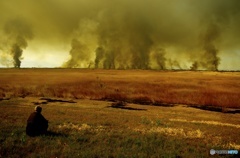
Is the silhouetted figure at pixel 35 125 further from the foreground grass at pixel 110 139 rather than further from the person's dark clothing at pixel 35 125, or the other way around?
the foreground grass at pixel 110 139

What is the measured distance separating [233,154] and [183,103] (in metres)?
30.5

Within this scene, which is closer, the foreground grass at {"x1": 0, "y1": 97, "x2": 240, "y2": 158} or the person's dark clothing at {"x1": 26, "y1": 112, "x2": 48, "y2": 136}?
the foreground grass at {"x1": 0, "y1": 97, "x2": 240, "y2": 158}

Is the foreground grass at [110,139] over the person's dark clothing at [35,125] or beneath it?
beneath

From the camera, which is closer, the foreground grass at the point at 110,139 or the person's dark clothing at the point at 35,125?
the foreground grass at the point at 110,139

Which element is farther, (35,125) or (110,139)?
(110,139)

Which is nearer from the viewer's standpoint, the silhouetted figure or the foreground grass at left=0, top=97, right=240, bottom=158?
the foreground grass at left=0, top=97, right=240, bottom=158

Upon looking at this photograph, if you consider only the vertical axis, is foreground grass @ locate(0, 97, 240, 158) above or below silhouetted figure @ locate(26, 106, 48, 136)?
below

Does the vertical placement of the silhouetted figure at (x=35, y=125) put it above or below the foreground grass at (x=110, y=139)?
above

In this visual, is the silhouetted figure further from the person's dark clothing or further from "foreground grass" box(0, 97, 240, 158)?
"foreground grass" box(0, 97, 240, 158)

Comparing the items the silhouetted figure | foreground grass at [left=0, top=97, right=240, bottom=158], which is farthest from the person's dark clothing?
foreground grass at [left=0, top=97, right=240, bottom=158]

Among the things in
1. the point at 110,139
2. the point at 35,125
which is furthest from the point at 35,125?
the point at 110,139

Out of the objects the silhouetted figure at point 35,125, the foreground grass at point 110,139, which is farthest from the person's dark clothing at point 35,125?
the foreground grass at point 110,139

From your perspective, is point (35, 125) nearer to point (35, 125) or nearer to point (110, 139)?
point (35, 125)

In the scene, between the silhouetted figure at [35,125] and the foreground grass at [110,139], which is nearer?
the foreground grass at [110,139]
